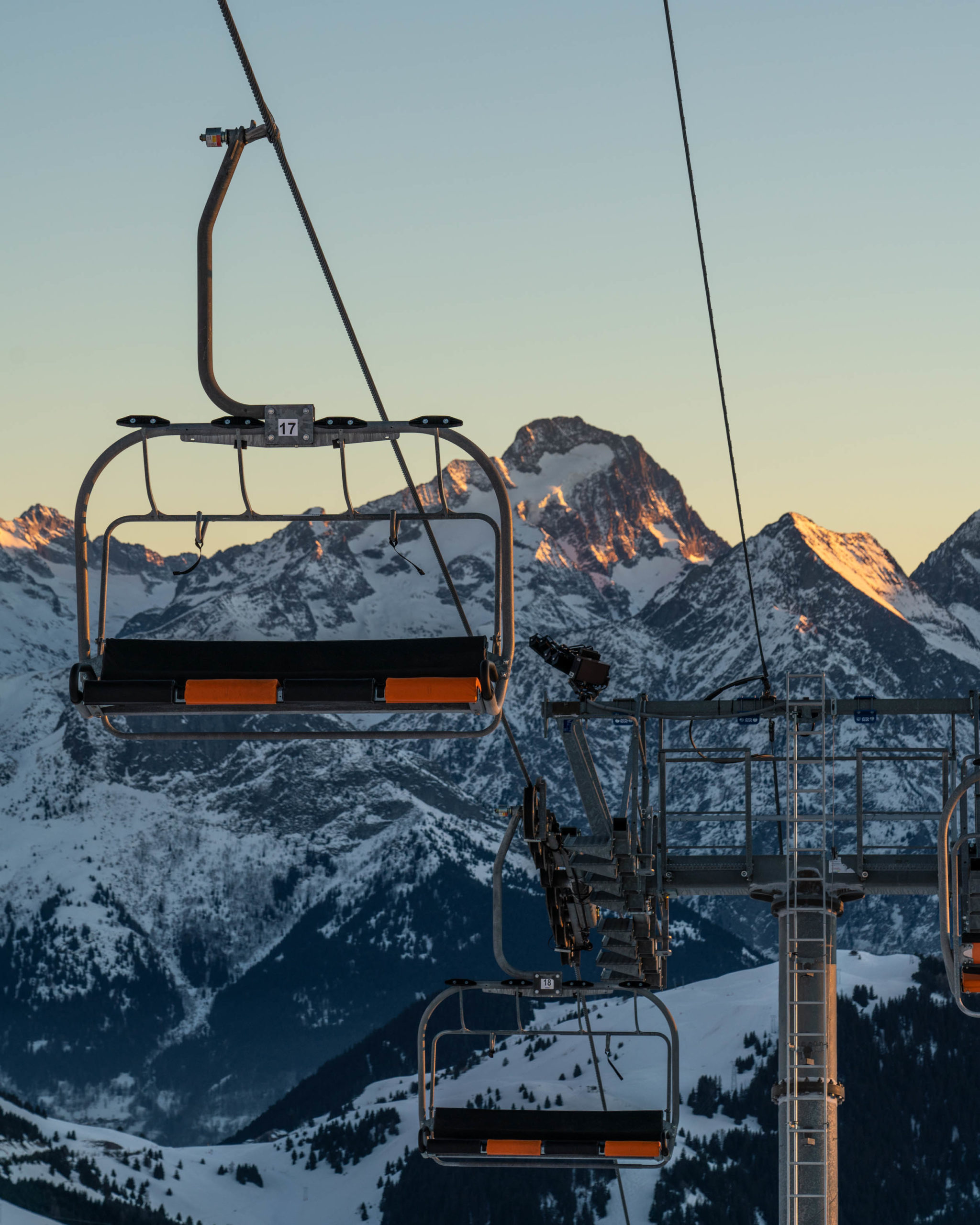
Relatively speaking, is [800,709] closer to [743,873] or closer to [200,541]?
[743,873]

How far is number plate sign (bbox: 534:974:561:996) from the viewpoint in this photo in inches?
714

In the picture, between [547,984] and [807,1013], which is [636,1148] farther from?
[807,1013]

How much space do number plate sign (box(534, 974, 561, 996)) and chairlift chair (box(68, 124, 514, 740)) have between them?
312 inches

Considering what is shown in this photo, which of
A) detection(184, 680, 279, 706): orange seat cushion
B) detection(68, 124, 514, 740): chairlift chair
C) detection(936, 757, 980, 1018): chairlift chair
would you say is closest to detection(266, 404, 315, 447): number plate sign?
detection(68, 124, 514, 740): chairlift chair

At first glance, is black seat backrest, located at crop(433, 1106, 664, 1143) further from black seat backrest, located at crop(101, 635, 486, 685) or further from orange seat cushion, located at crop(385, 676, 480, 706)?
orange seat cushion, located at crop(385, 676, 480, 706)

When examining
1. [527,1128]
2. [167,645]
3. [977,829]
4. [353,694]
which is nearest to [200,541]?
[167,645]

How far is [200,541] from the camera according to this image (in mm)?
10875

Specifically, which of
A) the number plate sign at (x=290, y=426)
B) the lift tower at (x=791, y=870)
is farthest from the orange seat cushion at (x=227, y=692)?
the lift tower at (x=791, y=870)

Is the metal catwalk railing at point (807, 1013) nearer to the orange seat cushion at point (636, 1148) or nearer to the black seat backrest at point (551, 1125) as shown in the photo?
the black seat backrest at point (551, 1125)

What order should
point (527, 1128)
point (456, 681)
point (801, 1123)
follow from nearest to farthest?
1. point (456, 681)
2. point (527, 1128)
3. point (801, 1123)

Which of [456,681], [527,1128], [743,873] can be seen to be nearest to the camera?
[456,681]

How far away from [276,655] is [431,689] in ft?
3.04

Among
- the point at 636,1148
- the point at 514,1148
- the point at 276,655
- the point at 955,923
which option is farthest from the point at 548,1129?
the point at 276,655

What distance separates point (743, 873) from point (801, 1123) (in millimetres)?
2730
